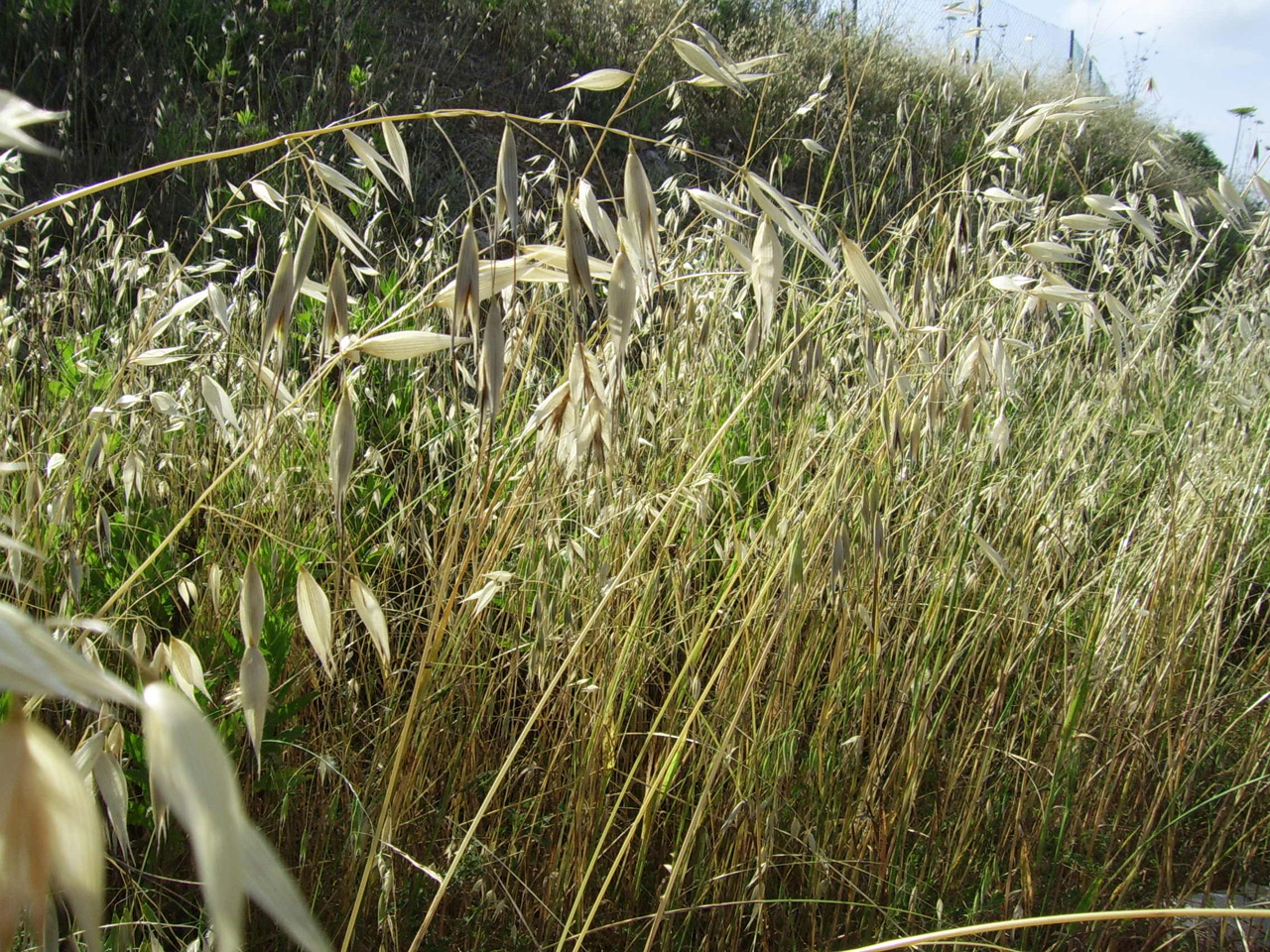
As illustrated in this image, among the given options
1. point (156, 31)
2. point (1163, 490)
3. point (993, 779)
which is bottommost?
point (993, 779)

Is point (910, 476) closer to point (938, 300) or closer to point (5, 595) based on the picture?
point (938, 300)

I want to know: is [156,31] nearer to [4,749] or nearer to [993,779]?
[993,779]

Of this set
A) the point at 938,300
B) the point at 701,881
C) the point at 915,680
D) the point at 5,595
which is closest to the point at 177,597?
the point at 5,595

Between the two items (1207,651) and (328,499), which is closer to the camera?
(328,499)

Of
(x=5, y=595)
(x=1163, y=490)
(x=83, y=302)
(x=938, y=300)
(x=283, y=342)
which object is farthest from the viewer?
(x=83, y=302)

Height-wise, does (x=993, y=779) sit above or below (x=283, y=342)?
below

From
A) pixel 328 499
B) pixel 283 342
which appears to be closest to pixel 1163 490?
pixel 328 499

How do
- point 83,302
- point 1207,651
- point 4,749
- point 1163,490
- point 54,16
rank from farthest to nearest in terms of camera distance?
1. point 54,16
2. point 83,302
3. point 1163,490
4. point 1207,651
5. point 4,749

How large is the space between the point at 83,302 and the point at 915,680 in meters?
1.93

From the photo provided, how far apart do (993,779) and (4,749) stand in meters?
1.37

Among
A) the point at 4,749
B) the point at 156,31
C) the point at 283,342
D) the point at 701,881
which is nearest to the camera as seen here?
the point at 4,749

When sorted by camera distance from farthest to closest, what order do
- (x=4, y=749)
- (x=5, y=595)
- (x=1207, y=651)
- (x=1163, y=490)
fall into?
(x=1163, y=490) < (x=1207, y=651) < (x=5, y=595) < (x=4, y=749)

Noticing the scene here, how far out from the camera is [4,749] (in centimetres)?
25

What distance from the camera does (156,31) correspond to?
4.67 metres
